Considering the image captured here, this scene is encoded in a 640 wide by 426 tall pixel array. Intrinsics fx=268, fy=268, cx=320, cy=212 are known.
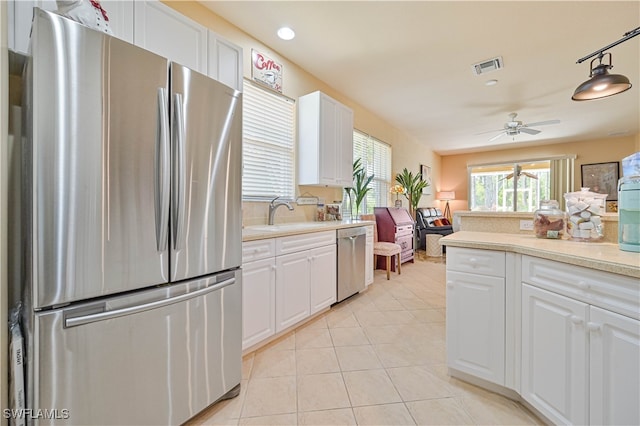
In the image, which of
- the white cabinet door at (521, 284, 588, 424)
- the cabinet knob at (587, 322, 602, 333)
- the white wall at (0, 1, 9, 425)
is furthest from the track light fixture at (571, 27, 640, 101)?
the white wall at (0, 1, 9, 425)

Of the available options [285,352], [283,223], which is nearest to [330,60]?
[283,223]

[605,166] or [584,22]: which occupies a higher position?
[584,22]

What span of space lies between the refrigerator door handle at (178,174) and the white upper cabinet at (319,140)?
6.33 ft

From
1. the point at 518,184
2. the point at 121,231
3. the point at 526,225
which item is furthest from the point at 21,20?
the point at 518,184

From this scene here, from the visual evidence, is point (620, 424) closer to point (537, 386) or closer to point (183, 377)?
point (537, 386)

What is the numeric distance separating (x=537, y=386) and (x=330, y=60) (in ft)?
11.0

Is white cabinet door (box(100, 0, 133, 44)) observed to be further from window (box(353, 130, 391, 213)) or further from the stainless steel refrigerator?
window (box(353, 130, 391, 213))

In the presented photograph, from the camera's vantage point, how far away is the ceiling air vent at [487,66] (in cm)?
306

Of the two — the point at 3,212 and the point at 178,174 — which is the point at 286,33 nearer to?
the point at 178,174

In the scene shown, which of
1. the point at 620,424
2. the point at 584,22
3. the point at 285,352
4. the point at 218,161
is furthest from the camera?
the point at 584,22

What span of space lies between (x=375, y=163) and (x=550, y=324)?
4.00 m

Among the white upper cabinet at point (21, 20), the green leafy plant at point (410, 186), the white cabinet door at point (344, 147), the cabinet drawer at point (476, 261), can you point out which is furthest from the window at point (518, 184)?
the white upper cabinet at point (21, 20)

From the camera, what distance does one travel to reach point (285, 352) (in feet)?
6.86

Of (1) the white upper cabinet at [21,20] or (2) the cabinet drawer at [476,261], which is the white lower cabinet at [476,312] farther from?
(1) the white upper cabinet at [21,20]
